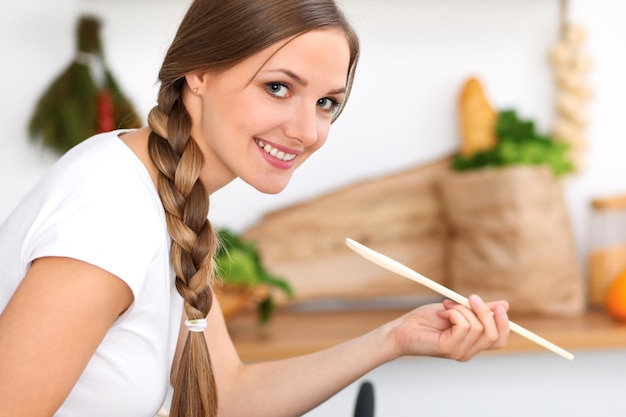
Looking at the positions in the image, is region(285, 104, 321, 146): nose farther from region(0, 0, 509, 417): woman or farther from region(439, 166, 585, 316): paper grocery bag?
region(439, 166, 585, 316): paper grocery bag

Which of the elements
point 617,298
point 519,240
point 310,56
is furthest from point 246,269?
point 310,56

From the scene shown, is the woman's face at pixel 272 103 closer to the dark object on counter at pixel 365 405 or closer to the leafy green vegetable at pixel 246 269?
the dark object on counter at pixel 365 405

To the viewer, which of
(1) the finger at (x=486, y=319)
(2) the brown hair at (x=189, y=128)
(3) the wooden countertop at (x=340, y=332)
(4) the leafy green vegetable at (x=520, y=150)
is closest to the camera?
(2) the brown hair at (x=189, y=128)

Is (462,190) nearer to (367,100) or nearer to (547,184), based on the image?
(547,184)

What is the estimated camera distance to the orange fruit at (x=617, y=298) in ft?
6.48

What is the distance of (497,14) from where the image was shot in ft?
7.29

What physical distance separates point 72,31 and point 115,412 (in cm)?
143

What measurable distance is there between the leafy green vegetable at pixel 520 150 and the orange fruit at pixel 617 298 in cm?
29

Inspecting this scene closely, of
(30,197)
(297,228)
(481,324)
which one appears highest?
(30,197)

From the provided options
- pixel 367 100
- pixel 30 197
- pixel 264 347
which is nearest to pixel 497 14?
pixel 367 100

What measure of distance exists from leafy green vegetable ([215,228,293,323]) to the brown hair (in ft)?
2.85

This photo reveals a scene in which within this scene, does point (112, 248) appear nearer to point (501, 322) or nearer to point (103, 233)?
point (103, 233)

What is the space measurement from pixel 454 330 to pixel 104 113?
1.26 metres

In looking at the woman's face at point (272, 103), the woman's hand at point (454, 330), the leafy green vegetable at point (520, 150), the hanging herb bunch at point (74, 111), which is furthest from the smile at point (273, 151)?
the leafy green vegetable at point (520, 150)
